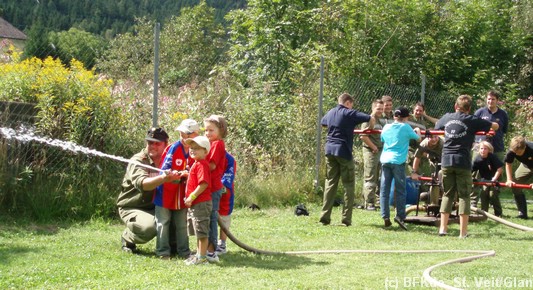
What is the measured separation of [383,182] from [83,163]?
13.5ft

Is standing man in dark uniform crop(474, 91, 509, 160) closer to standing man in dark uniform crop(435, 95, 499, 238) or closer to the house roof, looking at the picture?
standing man in dark uniform crop(435, 95, 499, 238)

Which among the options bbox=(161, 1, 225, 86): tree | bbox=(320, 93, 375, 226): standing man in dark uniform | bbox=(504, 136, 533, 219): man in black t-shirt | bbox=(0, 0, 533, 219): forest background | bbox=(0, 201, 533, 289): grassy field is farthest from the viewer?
bbox=(161, 1, 225, 86): tree

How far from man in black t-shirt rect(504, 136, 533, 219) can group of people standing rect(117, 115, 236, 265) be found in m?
5.20

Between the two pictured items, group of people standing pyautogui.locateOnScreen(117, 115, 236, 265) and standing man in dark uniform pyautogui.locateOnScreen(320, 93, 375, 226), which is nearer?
group of people standing pyautogui.locateOnScreen(117, 115, 236, 265)

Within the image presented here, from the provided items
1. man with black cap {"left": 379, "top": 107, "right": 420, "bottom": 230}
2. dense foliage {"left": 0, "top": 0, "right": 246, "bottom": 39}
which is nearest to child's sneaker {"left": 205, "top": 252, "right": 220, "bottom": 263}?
man with black cap {"left": 379, "top": 107, "right": 420, "bottom": 230}

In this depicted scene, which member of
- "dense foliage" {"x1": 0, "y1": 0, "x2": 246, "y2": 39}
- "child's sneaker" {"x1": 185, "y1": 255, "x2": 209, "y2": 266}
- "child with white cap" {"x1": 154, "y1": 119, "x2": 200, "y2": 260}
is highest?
"dense foliage" {"x1": 0, "y1": 0, "x2": 246, "y2": 39}

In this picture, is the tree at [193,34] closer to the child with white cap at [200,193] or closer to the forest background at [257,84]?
the forest background at [257,84]

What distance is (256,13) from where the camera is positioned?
54.8 ft

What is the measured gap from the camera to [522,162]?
36.9ft

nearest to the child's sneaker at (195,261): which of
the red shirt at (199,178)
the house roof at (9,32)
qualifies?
the red shirt at (199,178)

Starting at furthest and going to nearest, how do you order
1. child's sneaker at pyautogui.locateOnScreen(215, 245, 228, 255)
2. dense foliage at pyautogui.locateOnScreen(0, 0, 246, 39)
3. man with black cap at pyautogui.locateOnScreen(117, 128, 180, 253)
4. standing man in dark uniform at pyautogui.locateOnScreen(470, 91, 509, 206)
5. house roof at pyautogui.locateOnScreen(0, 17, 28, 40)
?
dense foliage at pyautogui.locateOnScreen(0, 0, 246, 39)
house roof at pyautogui.locateOnScreen(0, 17, 28, 40)
standing man in dark uniform at pyautogui.locateOnScreen(470, 91, 509, 206)
child's sneaker at pyautogui.locateOnScreen(215, 245, 228, 255)
man with black cap at pyautogui.locateOnScreen(117, 128, 180, 253)

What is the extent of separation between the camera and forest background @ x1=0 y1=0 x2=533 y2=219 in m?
9.05

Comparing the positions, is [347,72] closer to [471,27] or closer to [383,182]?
[471,27]

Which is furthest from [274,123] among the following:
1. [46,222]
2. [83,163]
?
[46,222]
